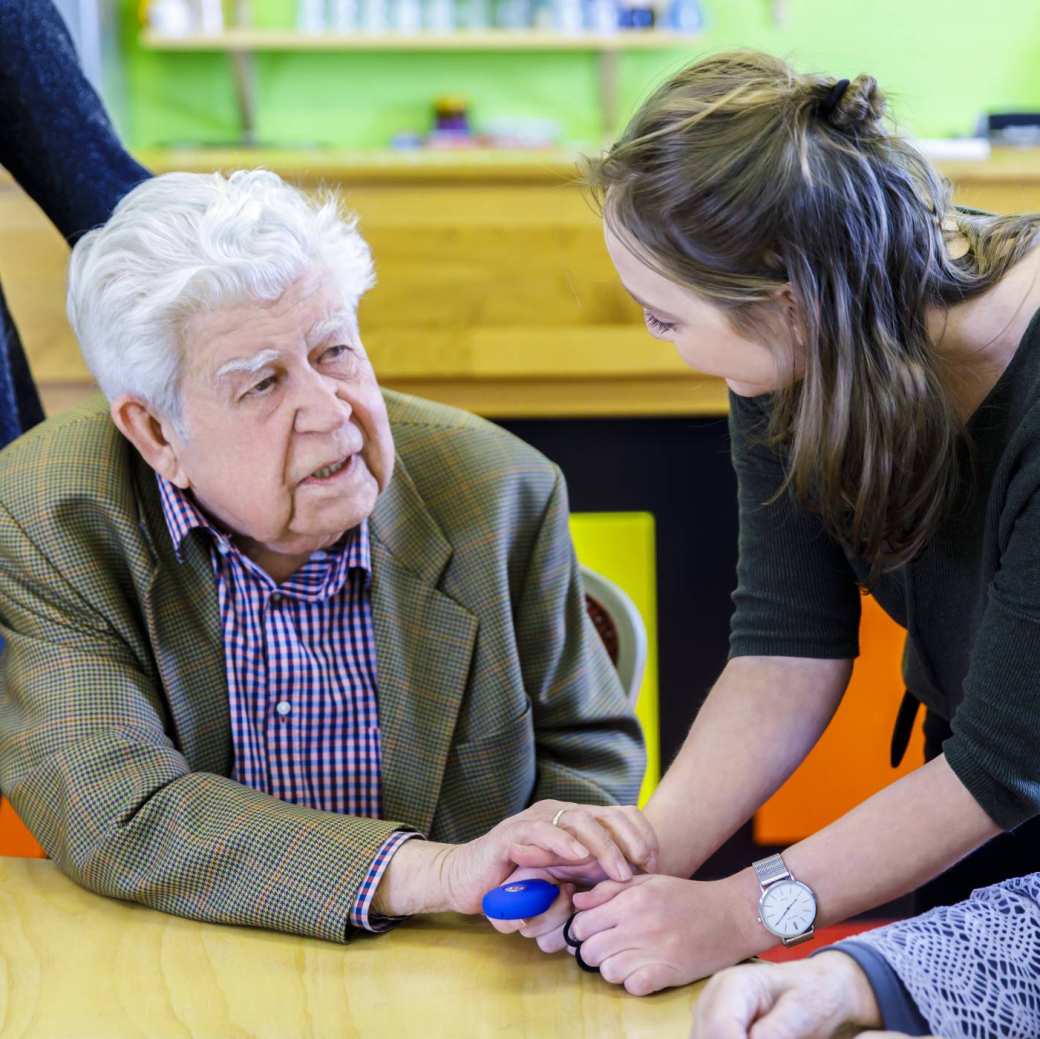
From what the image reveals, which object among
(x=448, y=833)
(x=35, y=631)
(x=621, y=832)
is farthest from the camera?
(x=448, y=833)

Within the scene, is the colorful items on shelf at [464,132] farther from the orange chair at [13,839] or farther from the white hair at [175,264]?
the white hair at [175,264]

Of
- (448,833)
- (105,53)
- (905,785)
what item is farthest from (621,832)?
(105,53)

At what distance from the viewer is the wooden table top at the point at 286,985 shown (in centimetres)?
106

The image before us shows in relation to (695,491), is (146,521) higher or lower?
higher

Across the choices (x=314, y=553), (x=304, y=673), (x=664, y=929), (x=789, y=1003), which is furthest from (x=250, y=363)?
(x=789, y=1003)

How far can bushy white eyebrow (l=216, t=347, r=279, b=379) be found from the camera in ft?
4.73

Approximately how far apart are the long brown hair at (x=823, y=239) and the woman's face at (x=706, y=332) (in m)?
0.01

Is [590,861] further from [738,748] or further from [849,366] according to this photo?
[849,366]

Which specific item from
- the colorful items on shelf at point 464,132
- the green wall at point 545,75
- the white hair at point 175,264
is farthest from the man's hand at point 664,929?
the green wall at point 545,75

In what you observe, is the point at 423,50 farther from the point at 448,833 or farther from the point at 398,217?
the point at 448,833

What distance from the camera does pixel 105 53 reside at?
16.6 ft

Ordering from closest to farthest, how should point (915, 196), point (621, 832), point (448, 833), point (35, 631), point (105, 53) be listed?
point (915, 196)
point (621, 832)
point (35, 631)
point (448, 833)
point (105, 53)

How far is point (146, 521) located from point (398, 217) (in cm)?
138

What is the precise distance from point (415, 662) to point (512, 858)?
1.26 ft
